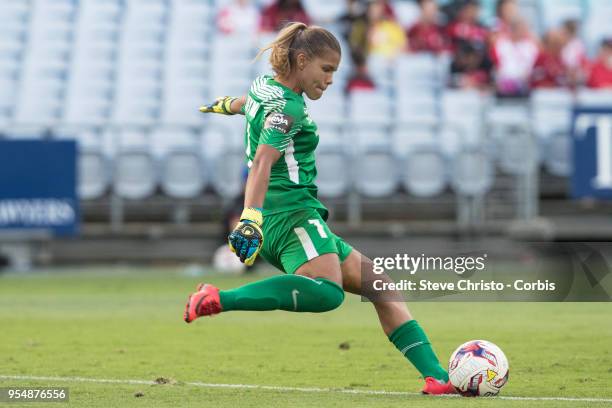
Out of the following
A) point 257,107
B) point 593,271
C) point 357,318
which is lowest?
point 357,318

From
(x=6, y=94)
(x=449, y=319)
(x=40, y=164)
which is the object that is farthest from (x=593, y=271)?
(x=6, y=94)

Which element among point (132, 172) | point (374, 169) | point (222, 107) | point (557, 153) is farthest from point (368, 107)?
point (222, 107)

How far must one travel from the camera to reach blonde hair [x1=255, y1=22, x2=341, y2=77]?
253 inches

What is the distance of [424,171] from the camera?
18078 millimetres

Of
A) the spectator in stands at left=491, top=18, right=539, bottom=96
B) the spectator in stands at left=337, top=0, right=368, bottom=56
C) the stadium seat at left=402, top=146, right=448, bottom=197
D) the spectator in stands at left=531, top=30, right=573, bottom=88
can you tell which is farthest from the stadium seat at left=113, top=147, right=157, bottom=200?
the spectator in stands at left=531, top=30, right=573, bottom=88

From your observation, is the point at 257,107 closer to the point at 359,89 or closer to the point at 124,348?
the point at 124,348

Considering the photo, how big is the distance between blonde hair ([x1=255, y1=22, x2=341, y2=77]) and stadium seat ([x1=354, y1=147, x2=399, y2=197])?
11491 mm

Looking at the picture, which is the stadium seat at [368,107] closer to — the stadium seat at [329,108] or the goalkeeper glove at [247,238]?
the stadium seat at [329,108]

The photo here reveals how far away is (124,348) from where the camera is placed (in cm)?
941

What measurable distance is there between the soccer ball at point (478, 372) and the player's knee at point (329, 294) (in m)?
0.80

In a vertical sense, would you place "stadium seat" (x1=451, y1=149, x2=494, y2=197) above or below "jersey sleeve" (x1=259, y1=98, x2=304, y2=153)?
below

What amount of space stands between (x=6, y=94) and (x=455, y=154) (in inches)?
281

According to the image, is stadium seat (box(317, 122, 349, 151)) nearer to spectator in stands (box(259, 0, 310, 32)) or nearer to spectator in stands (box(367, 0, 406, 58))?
spectator in stands (box(367, 0, 406, 58))

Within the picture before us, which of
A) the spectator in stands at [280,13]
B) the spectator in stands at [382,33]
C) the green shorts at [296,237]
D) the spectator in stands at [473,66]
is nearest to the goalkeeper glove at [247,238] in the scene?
the green shorts at [296,237]
